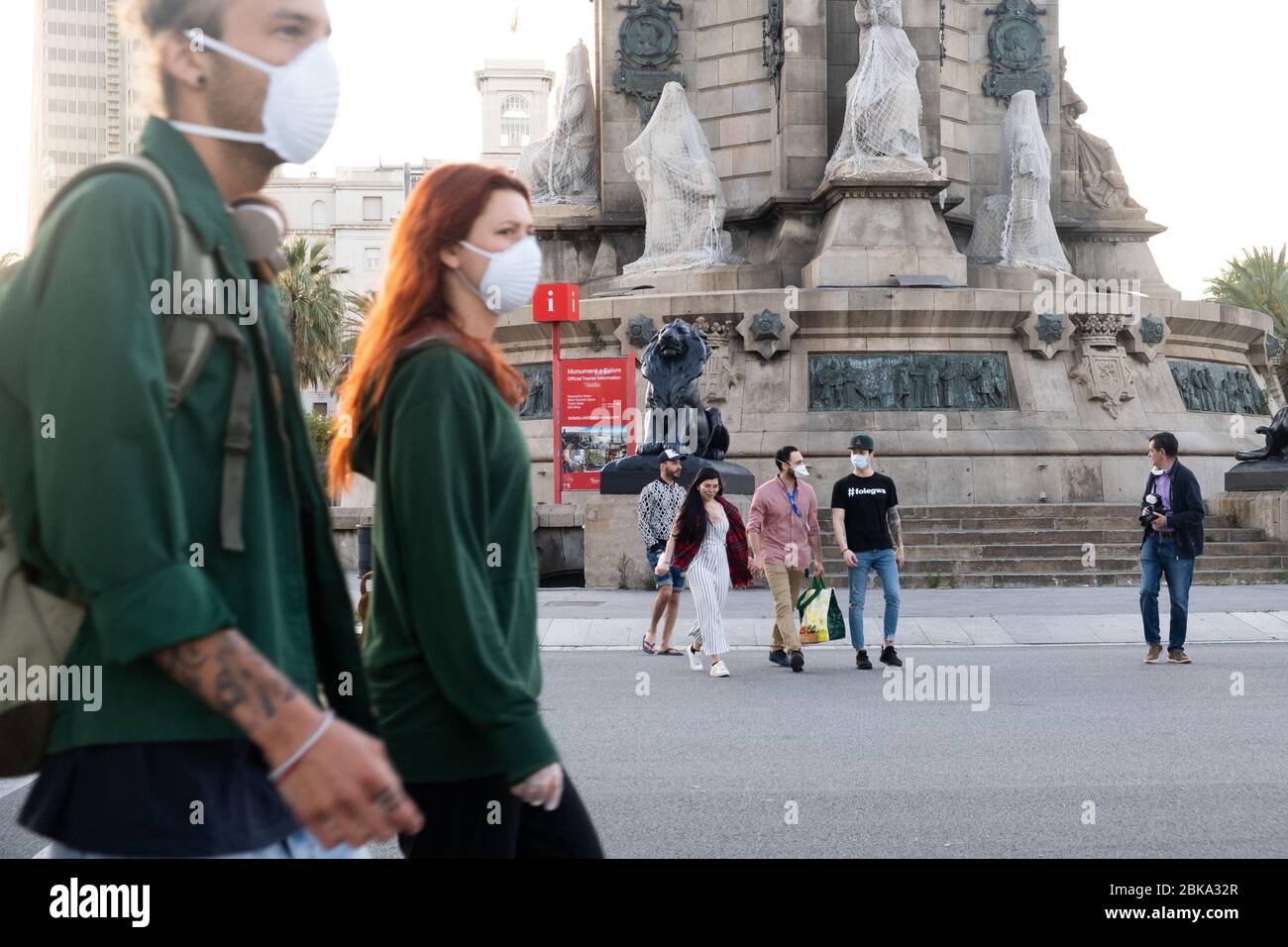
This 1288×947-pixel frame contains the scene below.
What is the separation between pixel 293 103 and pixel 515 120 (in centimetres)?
14335

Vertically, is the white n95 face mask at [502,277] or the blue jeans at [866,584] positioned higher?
the white n95 face mask at [502,277]

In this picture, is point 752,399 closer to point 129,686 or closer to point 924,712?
point 924,712

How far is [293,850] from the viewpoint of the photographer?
2.28 m

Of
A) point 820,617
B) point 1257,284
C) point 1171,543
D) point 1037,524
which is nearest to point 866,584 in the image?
point 820,617

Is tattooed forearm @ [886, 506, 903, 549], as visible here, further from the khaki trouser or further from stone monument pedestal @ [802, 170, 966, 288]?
stone monument pedestal @ [802, 170, 966, 288]

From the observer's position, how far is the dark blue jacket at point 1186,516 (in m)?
12.9

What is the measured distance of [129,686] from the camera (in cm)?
212

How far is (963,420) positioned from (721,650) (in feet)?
45.2

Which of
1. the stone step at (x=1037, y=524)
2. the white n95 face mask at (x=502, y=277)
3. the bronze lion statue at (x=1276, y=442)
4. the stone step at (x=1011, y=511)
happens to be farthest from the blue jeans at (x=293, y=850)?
the bronze lion statue at (x=1276, y=442)

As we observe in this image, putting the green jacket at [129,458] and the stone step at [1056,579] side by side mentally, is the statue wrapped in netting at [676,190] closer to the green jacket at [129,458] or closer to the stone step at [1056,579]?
the stone step at [1056,579]

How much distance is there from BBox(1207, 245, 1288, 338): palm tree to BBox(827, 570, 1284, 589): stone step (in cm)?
4289

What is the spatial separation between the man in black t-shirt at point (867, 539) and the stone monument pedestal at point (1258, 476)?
35.6 ft

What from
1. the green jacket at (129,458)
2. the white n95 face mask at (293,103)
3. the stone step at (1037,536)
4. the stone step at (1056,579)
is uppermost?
the white n95 face mask at (293,103)
